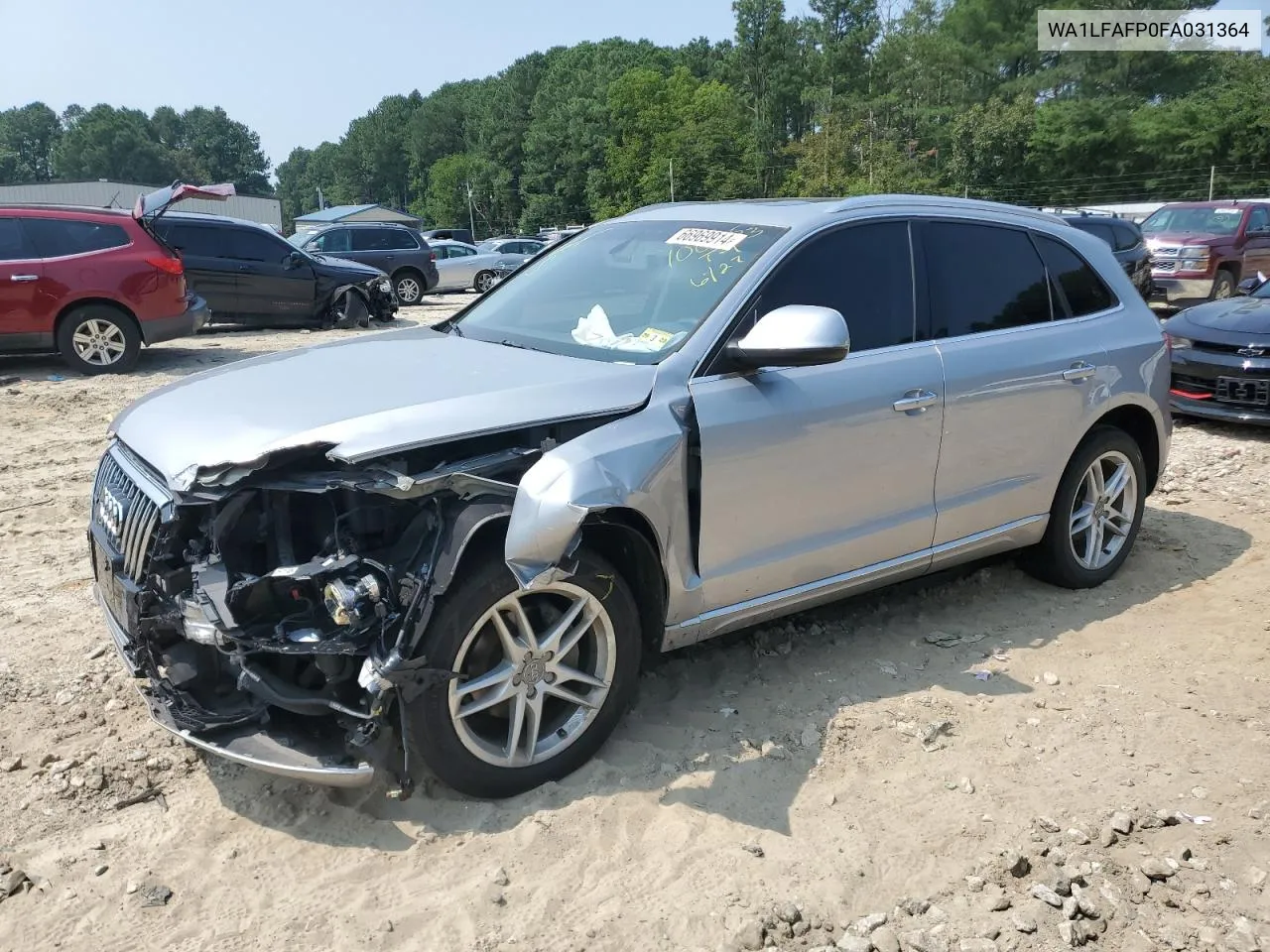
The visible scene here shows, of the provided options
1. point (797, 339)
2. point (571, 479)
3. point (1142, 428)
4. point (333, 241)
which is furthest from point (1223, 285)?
point (571, 479)

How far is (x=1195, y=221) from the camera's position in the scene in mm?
16641

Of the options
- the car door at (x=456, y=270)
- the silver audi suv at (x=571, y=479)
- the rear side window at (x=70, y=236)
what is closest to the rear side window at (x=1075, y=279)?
the silver audi suv at (x=571, y=479)

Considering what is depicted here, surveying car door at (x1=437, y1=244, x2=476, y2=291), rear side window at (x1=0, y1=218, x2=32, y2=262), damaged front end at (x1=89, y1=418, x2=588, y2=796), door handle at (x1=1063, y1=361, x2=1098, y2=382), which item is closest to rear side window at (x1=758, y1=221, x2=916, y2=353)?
door handle at (x1=1063, y1=361, x2=1098, y2=382)

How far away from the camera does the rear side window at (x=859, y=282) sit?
12.6 ft

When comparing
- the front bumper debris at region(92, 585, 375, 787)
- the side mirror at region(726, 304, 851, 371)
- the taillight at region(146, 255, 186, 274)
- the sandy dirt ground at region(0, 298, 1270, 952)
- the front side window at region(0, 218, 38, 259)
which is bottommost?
the sandy dirt ground at region(0, 298, 1270, 952)

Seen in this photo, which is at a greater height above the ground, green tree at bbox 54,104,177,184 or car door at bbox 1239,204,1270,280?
green tree at bbox 54,104,177,184

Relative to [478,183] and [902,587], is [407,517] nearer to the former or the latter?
[902,587]

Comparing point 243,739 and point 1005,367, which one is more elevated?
point 1005,367

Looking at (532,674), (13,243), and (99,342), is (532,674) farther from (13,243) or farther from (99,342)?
(13,243)

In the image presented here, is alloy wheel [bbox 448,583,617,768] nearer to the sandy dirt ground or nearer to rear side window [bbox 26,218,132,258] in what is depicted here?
the sandy dirt ground

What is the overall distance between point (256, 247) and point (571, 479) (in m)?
12.9

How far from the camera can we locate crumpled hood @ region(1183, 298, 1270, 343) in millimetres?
8398

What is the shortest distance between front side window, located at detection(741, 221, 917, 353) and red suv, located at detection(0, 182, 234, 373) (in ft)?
28.4

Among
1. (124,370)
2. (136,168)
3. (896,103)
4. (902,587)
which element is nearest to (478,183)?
(896,103)
